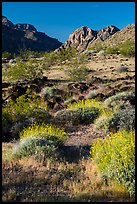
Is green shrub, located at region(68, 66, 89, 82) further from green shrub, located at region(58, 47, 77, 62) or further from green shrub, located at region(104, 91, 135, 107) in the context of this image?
green shrub, located at region(104, 91, 135, 107)

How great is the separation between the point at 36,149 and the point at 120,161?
3.07 meters

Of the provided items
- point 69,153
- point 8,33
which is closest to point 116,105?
point 69,153

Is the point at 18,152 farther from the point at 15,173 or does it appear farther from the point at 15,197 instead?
the point at 15,197

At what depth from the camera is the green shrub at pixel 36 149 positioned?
30.6ft

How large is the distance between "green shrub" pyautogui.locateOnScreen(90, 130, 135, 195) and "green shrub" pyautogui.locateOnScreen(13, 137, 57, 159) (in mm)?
1888

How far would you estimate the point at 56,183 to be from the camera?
7.69 m

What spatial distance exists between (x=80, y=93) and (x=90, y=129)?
9926 mm

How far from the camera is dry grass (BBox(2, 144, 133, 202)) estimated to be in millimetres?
6789

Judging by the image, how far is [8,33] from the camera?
557 ft

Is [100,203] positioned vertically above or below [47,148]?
below

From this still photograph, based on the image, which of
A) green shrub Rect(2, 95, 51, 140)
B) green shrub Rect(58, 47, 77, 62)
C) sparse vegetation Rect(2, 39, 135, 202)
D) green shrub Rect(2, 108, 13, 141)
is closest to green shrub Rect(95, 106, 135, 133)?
sparse vegetation Rect(2, 39, 135, 202)

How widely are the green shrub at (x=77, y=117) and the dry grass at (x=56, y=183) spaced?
6167mm

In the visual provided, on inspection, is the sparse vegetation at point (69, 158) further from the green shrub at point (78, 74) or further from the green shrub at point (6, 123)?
the green shrub at point (78, 74)

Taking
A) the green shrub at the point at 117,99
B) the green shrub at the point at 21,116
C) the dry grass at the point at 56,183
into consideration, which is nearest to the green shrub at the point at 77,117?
the green shrub at the point at 21,116
